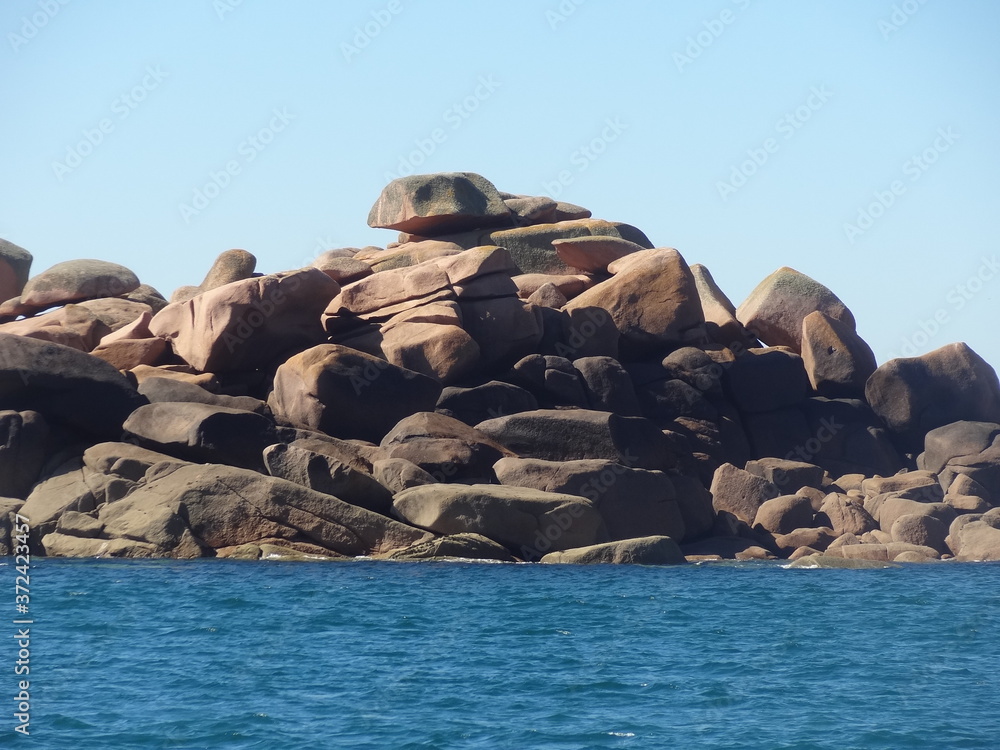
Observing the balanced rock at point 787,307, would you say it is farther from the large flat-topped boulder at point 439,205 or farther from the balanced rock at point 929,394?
the large flat-topped boulder at point 439,205

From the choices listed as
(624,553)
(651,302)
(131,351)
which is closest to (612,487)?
(624,553)

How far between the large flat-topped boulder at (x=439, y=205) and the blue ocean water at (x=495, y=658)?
1782cm

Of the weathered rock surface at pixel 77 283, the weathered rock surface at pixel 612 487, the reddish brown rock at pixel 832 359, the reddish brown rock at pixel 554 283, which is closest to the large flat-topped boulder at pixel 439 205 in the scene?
the reddish brown rock at pixel 554 283

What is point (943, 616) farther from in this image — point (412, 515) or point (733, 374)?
point (733, 374)

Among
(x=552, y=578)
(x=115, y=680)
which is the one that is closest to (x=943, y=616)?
(x=552, y=578)

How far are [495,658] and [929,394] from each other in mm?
22896

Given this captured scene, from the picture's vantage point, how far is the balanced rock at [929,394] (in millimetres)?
35312

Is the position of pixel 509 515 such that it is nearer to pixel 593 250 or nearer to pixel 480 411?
pixel 480 411

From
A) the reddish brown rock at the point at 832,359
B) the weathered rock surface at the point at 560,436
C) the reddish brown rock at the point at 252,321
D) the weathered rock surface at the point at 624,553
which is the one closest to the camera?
the weathered rock surface at the point at 624,553

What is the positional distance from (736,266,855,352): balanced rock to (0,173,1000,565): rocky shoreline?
0.08 meters

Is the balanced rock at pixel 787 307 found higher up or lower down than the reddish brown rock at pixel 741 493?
higher up

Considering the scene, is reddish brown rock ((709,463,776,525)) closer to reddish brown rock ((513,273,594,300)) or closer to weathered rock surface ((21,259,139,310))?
reddish brown rock ((513,273,594,300))

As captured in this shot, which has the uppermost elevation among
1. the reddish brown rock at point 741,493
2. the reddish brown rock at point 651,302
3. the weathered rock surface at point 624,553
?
the reddish brown rock at point 651,302

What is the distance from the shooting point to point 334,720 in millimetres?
13133
